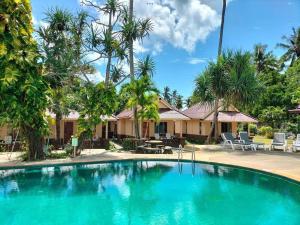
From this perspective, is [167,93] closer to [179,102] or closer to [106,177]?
[179,102]

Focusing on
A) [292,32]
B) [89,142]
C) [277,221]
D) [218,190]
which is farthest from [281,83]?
[277,221]

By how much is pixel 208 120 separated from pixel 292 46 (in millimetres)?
24084

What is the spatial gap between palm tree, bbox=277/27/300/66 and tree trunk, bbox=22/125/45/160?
3764 cm

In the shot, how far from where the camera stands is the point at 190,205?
967 cm

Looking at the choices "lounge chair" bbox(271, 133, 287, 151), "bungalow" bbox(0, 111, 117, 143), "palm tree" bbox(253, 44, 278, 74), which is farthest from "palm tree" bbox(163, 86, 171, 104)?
"lounge chair" bbox(271, 133, 287, 151)

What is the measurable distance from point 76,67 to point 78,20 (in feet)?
10.8

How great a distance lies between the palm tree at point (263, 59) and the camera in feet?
154

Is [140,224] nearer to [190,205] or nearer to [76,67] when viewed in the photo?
[190,205]

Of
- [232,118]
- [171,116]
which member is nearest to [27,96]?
[171,116]

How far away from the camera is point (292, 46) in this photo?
4375 centimetres

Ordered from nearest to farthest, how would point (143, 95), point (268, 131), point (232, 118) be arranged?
1. point (143, 95)
2. point (232, 118)
3. point (268, 131)

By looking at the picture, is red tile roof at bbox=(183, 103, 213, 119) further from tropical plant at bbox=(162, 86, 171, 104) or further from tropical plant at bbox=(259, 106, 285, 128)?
tropical plant at bbox=(162, 86, 171, 104)

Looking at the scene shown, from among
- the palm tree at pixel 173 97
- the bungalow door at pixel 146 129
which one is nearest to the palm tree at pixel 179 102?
the palm tree at pixel 173 97

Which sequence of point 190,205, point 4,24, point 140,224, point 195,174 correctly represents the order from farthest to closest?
point 195,174 < point 190,205 < point 140,224 < point 4,24
